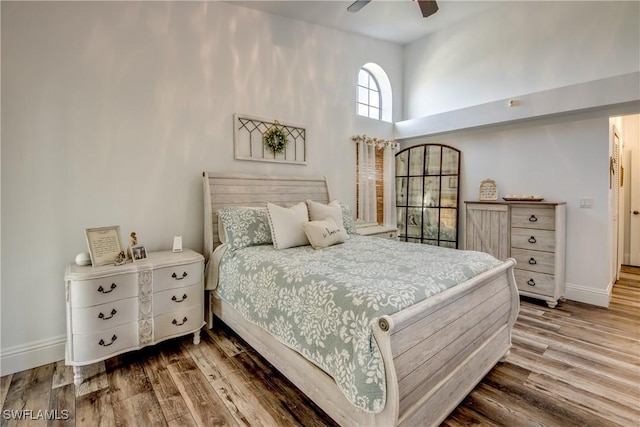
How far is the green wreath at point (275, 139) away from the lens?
345 cm

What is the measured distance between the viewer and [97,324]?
2.02 meters

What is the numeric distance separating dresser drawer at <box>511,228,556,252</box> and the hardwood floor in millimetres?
989

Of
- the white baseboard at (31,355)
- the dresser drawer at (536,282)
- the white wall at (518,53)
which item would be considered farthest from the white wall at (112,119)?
the dresser drawer at (536,282)

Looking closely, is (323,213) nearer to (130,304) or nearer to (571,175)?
(130,304)

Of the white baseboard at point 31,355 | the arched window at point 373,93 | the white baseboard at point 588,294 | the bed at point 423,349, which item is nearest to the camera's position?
the bed at point 423,349

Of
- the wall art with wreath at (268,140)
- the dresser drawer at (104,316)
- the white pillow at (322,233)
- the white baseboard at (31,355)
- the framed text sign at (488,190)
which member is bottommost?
the white baseboard at (31,355)

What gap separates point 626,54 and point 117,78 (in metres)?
4.89

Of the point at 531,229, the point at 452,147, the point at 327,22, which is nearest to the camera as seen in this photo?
the point at 531,229

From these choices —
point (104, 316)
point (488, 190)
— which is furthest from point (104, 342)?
point (488, 190)

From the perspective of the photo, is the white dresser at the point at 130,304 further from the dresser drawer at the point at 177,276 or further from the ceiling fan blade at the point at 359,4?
the ceiling fan blade at the point at 359,4

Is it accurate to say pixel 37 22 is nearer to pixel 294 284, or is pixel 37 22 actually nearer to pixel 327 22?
pixel 294 284

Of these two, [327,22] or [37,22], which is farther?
[327,22]

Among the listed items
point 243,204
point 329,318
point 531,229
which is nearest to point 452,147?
point 531,229

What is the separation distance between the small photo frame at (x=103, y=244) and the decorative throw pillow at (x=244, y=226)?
828mm
